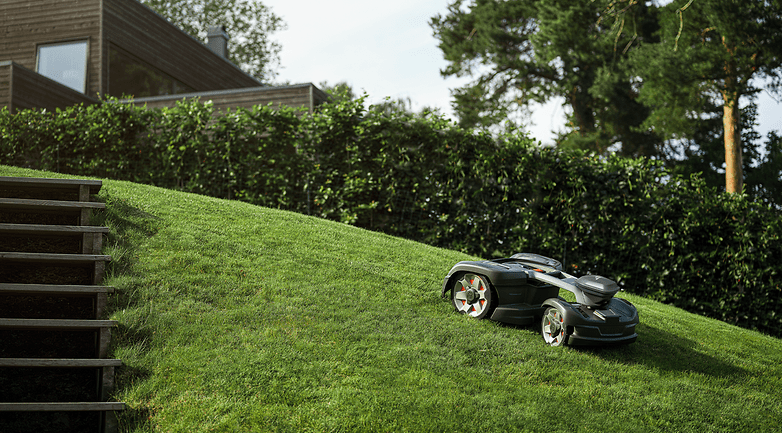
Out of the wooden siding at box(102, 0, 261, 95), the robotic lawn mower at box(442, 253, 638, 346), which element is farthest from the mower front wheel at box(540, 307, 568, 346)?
the wooden siding at box(102, 0, 261, 95)

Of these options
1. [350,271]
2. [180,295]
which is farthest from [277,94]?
[180,295]

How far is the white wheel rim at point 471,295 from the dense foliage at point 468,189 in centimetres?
379

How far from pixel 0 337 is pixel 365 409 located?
291 cm

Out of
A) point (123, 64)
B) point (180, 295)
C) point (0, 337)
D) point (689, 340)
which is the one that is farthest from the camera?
point (123, 64)

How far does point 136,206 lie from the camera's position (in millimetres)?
6520

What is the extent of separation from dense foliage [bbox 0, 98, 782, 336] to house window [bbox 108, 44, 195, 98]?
631 cm

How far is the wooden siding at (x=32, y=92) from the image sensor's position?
1296 centimetres

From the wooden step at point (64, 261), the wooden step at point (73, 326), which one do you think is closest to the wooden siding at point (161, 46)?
the wooden step at point (64, 261)

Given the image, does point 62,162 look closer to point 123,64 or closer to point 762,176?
point 123,64

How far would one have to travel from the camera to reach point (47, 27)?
54.0 feet

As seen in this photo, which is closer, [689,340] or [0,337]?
[0,337]

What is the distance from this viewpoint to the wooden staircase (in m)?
3.55

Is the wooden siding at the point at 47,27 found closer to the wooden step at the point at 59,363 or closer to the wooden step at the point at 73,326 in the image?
the wooden step at the point at 73,326

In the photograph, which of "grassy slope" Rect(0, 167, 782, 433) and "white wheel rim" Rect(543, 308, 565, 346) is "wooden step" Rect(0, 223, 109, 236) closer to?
"grassy slope" Rect(0, 167, 782, 433)
